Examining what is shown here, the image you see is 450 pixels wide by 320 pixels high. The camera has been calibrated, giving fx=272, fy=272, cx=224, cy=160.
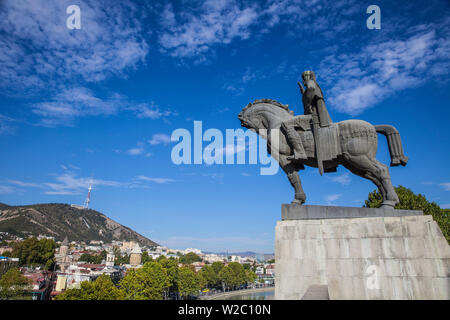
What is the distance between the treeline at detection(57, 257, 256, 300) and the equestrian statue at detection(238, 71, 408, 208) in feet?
Answer: 102

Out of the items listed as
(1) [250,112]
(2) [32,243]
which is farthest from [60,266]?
(1) [250,112]

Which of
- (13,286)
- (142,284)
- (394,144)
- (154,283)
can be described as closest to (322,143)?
(394,144)

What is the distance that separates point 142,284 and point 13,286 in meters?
18.9

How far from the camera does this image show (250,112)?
10.6 meters

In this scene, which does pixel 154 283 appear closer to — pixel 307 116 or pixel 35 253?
pixel 307 116

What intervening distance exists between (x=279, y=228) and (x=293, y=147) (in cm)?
274

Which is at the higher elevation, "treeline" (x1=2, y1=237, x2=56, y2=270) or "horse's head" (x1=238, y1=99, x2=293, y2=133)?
"horse's head" (x1=238, y1=99, x2=293, y2=133)

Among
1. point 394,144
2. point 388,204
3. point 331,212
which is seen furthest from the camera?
point 394,144

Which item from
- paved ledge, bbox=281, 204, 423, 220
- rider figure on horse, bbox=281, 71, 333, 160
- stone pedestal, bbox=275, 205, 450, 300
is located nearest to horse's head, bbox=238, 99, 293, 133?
rider figure on horse, bbox=281, 71, 333, 160

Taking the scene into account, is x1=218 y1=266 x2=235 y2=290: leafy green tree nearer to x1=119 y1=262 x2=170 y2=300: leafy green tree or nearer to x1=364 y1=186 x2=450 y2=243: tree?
x1=119 y1=262 x2=170 y2=300: leafy green tree

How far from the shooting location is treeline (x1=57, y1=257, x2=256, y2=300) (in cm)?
3148

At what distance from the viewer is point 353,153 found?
844 cm

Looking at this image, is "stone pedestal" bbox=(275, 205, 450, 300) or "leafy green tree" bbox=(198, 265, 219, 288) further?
"leafy green tree" bbox=(198, 265, 219, 288)
